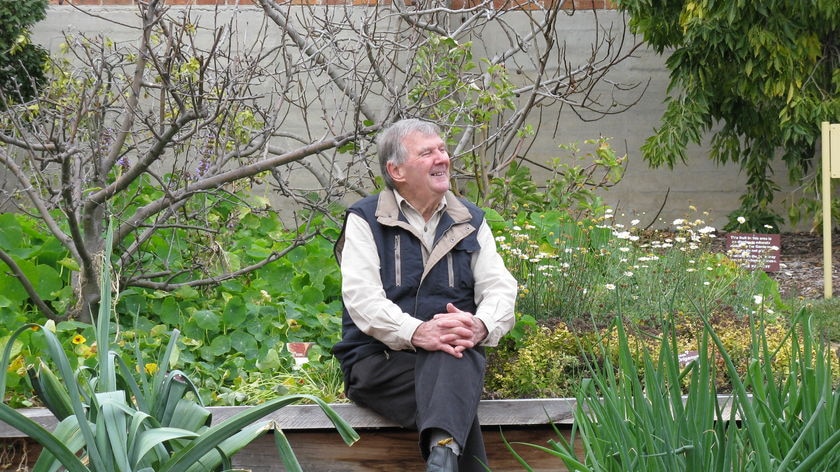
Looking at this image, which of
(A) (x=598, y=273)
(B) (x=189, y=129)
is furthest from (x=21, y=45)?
(A) (x=598, y=273)

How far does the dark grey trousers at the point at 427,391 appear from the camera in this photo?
3.22m

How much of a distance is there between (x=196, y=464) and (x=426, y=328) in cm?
109

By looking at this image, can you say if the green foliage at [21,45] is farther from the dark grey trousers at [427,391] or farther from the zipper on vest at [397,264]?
the dark grey trousers at [427,391]

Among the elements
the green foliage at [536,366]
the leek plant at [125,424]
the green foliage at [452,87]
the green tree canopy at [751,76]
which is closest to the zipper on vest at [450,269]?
the green foliage at [536,366]

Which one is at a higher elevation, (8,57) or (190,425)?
(8,57)

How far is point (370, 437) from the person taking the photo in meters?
3.65

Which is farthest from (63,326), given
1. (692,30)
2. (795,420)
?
(692,30)

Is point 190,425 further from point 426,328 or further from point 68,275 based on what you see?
point 68,275

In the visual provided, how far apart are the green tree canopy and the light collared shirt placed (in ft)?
13.0

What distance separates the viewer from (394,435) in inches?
143

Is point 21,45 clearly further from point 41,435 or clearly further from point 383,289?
point 41,435

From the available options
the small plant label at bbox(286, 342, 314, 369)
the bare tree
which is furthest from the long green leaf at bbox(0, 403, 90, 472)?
the small plant label at bbox(286, 342, 314, 369)

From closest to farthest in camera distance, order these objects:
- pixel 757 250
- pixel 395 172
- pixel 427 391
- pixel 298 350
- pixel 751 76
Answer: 1. pixel 427 391
2. pixel 395 172
3. pixel 298 350
4. pixel 757 250
5. pixel 751 76

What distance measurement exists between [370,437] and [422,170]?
94 cm
